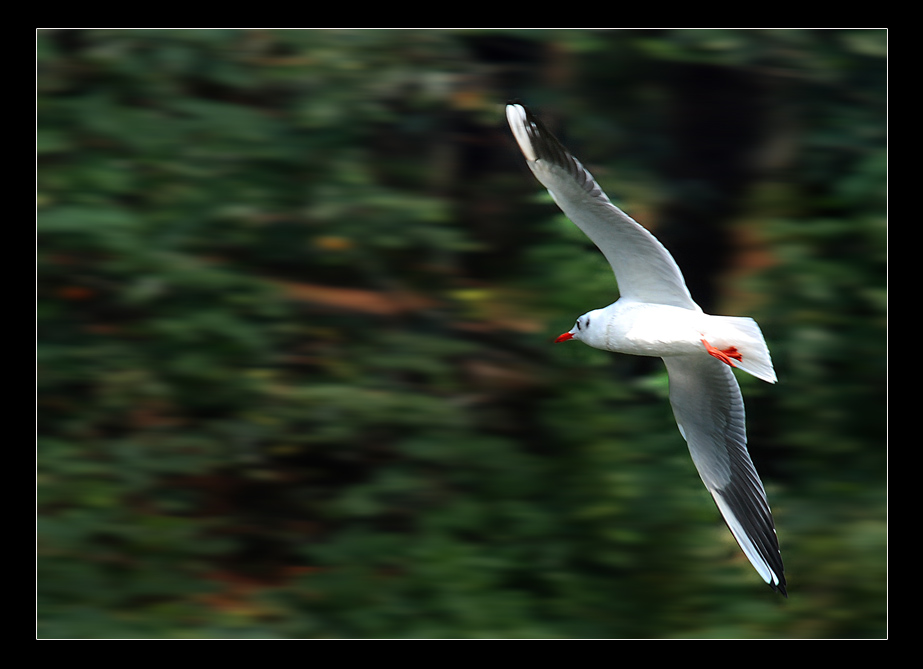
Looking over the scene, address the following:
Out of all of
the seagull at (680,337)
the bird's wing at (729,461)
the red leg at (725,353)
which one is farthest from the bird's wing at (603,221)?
the bird's wing at (729,461)

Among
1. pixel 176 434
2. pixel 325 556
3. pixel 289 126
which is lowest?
pixel 325 556

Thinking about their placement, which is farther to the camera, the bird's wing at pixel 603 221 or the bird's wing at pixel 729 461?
the bird's wing at pixel 729 461

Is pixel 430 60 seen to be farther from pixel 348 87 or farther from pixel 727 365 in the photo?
pixel 727 365

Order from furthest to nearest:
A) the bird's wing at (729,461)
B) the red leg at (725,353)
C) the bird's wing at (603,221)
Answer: the bird's wing at (729,461) < the red leg at (725,353) < the bird's wing at (603,221)

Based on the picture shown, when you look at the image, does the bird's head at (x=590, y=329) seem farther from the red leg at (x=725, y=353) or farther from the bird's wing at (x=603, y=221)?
the red leg at (x=725, y=353)

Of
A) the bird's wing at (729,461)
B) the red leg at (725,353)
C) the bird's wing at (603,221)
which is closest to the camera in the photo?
the bird's wing at (603,221)

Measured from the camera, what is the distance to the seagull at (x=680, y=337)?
8.22 ft

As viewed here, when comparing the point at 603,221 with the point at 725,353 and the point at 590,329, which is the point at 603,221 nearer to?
the point at 590,329

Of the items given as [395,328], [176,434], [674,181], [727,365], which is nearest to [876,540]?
[727,365]

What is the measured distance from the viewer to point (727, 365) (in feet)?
9.47

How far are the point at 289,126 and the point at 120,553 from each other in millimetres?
1268

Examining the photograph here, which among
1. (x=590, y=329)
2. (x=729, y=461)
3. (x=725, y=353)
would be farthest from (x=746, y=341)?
(x=729, y=461)

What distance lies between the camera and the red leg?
2.62 metres

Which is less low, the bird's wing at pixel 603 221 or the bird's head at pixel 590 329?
the bird's wing at pixel 603 221
